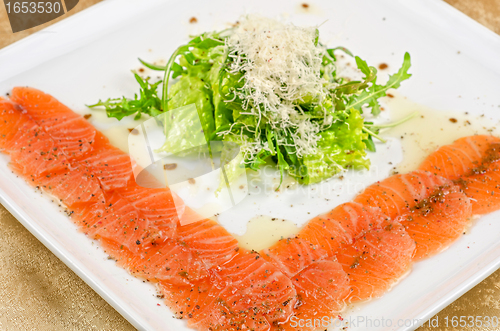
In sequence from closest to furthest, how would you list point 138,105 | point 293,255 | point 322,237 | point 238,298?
point 238,298, point 293,255, point 322,237, point 138,105

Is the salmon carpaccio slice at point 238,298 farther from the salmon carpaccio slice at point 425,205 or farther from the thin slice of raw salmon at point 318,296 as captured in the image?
the salmon carpaccio slice at point 425,205

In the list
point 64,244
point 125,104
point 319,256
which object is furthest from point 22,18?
point 319,256

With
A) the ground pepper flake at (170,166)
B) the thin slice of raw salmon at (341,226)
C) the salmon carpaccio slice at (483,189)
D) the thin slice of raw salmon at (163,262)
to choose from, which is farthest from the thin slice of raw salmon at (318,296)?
the ground pepper flake at (170,166)

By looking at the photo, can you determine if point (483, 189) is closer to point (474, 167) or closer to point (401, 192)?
point (474, 167)

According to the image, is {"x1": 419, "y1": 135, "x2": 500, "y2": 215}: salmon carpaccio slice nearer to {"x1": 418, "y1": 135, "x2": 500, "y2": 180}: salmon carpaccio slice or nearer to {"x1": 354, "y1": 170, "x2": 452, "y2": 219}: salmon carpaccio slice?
{"x1": 418, "y1": 135, "x2": 500, "y2": 180}: salmon carpaccio slice

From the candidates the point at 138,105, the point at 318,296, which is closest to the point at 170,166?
the point at 138,105

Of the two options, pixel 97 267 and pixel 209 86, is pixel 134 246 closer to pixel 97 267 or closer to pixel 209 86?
pixel 97 267
